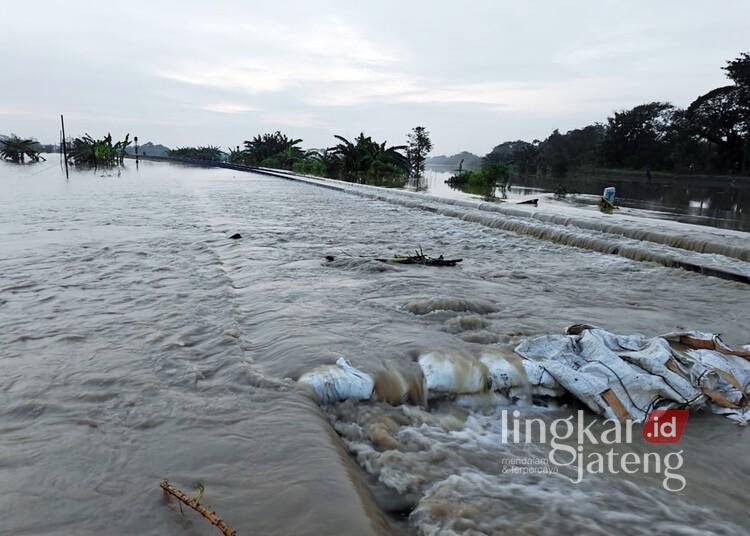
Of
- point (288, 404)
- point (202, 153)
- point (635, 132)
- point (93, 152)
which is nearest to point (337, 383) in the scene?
point (288, 404)

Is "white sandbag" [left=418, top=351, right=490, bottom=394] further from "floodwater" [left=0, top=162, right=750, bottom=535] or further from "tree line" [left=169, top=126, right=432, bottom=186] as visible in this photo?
"tree line" [left=169, top=126, right=432, bottom=186]

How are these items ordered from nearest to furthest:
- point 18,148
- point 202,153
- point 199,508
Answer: point 199,508, point 18,148, point 202,153

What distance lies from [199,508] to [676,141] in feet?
159

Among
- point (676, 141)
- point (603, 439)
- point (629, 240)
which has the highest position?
point (676, 141)

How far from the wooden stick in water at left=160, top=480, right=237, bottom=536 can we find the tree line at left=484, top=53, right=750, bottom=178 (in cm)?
4082

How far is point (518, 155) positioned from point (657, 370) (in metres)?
51.9

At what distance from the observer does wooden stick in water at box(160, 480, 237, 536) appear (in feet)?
4.76

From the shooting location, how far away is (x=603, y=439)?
2.37m

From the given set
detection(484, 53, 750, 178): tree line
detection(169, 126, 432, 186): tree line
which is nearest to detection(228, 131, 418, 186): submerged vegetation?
detection(169, 126, 432, 186): tree line

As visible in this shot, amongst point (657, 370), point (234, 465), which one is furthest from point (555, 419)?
point (234, 465)

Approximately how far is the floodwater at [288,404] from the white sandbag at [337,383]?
9 cm

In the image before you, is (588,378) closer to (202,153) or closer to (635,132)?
(635,132)

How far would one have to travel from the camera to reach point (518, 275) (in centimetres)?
594

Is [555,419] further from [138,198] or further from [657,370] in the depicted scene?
[138,198]
